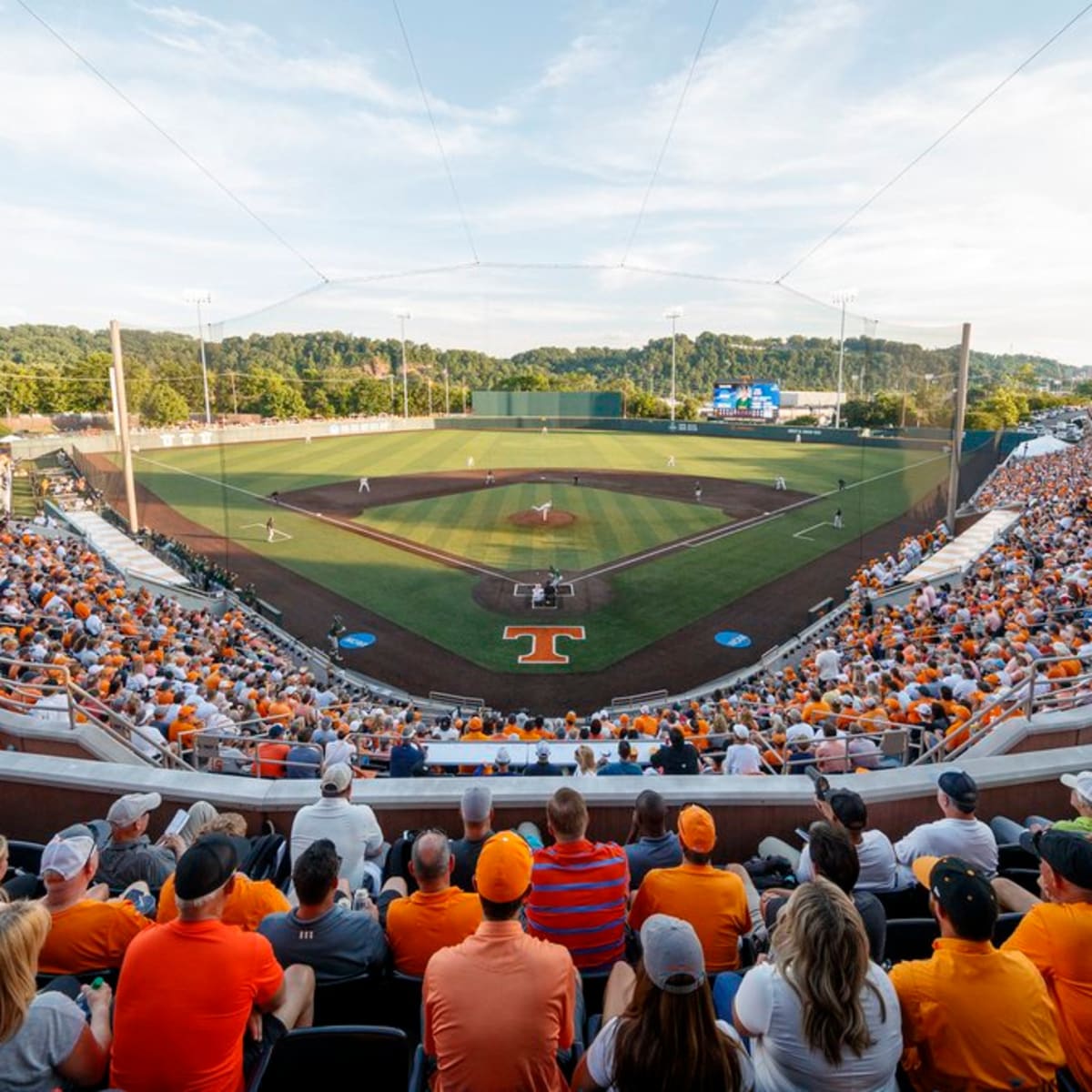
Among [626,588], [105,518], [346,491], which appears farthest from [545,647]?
[346,491]

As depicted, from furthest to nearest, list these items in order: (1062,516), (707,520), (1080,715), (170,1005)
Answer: (707,520)
(1062,516)
(1080,715)
(170,1005)

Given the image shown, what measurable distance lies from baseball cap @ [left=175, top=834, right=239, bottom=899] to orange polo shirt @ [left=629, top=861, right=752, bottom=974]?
192 centimetres

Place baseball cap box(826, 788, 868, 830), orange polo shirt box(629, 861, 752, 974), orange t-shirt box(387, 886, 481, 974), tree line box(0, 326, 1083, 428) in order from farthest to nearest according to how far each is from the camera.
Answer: tree line box(0, 326, 1083, 428), baseball cap box(826, 788, 868, 830), orange polo shirt box(629, 861, 752, 974), orange t-shirt box(387, 886, 481, 974)

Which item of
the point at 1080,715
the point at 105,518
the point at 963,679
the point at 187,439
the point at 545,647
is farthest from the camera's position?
the point at 187,439

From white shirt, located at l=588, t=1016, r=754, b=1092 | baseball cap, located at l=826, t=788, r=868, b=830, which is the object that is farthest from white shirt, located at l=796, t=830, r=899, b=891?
white shirt, located at l=588, t=1016, r=754, b=1092

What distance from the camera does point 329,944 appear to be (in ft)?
10.8

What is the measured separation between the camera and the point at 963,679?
1013cm

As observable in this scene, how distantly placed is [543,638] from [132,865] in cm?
1520

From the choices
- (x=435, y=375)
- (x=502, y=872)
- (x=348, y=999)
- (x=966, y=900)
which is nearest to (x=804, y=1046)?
(x=966, y=900)

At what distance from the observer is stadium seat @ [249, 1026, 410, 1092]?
275cm

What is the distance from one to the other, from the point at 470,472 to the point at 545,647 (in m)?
31.3

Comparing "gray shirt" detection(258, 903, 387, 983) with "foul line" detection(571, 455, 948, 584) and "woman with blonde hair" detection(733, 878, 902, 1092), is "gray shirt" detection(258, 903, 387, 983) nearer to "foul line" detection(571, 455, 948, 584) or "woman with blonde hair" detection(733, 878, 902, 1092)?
"woman with blonde hair" detection(733, 878, 902, 1092)

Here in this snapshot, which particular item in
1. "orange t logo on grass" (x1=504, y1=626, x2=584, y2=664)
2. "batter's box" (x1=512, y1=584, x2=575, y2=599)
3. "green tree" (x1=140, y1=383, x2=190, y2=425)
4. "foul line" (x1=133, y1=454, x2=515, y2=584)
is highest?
"green tree" (x1=140, y1=383, x2=190, y2=425)

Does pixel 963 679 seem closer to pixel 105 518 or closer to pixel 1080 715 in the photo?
pixel 1080 715
